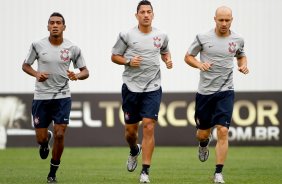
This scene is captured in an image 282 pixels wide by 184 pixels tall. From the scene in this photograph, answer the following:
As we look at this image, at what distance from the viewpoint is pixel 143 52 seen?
19.1 meters

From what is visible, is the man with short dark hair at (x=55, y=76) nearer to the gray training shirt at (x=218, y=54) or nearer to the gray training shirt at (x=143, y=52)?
the gray training shirt at (x=143, y=52)

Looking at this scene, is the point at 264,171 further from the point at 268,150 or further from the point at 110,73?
the point at 110,73

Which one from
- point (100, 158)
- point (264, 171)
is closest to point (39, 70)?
point (264, 171)

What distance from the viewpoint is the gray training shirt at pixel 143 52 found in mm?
19141

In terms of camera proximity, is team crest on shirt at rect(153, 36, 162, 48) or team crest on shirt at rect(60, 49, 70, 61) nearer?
team crest on shirt at rect(153, 36, 162, 48)

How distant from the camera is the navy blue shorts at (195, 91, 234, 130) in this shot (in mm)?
18922

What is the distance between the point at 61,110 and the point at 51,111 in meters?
0.42

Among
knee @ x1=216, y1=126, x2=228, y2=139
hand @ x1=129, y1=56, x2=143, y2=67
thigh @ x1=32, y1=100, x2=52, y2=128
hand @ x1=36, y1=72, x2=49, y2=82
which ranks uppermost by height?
hand @ x1=129, y1=56, x2=143, y2=67

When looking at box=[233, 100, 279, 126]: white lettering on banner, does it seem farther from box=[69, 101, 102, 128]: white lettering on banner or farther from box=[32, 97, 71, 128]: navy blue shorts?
box=[32, 97, 71, 128]: navy blue shorts

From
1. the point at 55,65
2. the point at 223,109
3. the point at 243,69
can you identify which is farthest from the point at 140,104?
the point at 243,69

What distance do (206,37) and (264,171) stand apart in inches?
147

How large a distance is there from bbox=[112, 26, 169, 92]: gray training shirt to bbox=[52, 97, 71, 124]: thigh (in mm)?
1078

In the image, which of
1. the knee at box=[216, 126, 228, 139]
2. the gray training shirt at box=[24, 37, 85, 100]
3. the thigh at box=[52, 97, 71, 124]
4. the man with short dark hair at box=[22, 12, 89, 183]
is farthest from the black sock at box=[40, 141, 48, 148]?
the knee at box=[216, 126, 228, 139]

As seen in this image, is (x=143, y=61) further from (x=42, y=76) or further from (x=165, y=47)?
(x=42, y=76)
